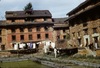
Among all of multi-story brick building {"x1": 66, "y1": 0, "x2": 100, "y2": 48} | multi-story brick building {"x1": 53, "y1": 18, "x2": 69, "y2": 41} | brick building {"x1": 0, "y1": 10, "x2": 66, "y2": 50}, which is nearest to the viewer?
multi-story brick building {"x1": 66, "y1": 0, "x2": 100, "y2": 48}

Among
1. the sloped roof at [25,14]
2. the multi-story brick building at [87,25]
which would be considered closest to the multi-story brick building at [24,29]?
the sloped roof at [25,14]

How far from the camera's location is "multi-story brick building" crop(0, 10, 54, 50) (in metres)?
71.8

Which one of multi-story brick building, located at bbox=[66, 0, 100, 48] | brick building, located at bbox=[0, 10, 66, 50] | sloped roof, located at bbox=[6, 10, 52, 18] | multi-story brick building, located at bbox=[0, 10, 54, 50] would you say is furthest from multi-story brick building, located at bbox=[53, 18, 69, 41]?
multi-story brick building, located at bbox=[66, 0, 100, 48]

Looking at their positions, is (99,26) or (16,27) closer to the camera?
(99,26)

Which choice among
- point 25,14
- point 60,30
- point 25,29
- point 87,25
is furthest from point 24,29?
point 87,25

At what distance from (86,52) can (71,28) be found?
18.1 metres

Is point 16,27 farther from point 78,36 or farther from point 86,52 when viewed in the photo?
point 86,52

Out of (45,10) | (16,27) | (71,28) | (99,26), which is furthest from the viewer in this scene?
(45,10)

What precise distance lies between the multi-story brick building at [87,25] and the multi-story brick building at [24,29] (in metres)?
21.1

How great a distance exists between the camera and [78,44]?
1881 inches

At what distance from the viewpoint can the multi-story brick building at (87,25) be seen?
128 ft

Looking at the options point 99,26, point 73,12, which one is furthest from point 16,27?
point 99,26

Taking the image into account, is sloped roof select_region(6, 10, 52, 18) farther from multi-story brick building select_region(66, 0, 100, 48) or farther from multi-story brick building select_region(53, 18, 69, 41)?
multi-story brick building select_region(66, 0, 100, 48)

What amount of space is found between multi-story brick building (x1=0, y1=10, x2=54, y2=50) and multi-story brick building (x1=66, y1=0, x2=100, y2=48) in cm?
2111
